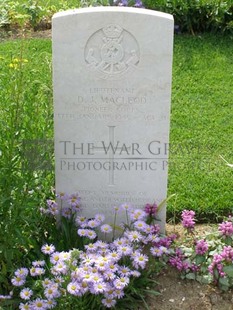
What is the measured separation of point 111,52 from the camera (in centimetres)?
368

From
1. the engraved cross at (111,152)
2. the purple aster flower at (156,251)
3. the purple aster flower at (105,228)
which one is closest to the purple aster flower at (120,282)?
the purple aster flower at (156,251)

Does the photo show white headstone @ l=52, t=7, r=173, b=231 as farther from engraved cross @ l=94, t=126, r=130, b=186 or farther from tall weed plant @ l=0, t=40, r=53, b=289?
tall weed plant @ l=0, t=40, r=53, b=289

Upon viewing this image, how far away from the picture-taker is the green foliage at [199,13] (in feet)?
24.5

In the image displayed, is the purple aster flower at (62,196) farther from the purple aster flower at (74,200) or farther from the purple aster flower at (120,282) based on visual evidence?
the purple aster flower at (120,282)

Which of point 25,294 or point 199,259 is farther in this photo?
point 199,259

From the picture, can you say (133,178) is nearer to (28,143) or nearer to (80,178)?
(80,178)

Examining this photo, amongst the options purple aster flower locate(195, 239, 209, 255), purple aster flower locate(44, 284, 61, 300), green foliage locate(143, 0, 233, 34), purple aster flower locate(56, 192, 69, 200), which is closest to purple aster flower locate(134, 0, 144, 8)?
green foliage locate(143, 0, 233, 34)

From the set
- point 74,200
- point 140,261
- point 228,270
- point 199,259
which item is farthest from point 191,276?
point 74,200

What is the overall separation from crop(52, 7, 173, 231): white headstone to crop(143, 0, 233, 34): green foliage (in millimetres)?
3907

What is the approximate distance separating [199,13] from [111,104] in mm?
4148

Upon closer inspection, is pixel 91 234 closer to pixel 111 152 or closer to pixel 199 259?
pixel 111 152

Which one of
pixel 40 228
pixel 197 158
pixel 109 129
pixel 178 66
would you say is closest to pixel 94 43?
pixel 109 129

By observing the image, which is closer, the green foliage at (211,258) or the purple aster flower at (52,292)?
the purple aster flower at (52,292)

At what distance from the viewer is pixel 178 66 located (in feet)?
22.4
